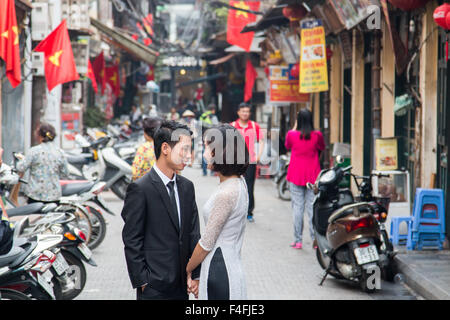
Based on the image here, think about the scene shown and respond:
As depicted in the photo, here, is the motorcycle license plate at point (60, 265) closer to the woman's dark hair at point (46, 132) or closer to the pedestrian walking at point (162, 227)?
the pedestrian walking at point (162, 227)

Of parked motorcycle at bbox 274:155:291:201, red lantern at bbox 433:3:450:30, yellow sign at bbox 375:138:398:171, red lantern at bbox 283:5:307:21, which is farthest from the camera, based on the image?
red lantern at bbox 283:5:307:21

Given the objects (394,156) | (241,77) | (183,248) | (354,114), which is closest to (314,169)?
(394,156)

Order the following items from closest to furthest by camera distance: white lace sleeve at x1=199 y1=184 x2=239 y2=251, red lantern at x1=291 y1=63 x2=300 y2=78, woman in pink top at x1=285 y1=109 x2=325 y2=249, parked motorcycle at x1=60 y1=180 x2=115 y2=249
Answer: white lace sleeve at x1=199 y1=184 x2=239 y2=251 → parked motorcycle at x1=60 y1=180 x2=115 y2=249 → woman in pink top at x1=285 y1=109 x2=325 y2=249 → red lantern at x1=291 y1=63 x2=300 y2=78

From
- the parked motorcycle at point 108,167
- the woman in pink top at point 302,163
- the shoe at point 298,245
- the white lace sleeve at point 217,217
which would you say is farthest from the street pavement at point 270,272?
the white lace sleeve at point 217,217

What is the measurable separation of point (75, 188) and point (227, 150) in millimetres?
6273

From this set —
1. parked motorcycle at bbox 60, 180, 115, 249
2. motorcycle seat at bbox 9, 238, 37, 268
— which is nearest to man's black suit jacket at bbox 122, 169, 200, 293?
motorcycle seat at bbox 9, 238, 37, 268

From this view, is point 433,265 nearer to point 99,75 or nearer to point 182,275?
point 182,275

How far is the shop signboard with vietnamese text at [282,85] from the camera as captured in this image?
1931 cm

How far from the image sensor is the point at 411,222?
32.2 feet

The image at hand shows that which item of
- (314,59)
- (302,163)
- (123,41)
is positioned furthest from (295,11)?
(123,41)

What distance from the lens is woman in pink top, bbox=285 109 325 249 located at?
10641 millimetres

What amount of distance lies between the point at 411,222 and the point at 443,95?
1805 millimetres

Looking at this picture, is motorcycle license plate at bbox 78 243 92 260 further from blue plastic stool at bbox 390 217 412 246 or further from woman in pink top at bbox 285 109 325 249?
blue plastic stool at bbox 390 217 412 246

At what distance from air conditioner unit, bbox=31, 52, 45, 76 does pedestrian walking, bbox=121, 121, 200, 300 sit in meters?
10.9
